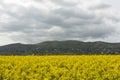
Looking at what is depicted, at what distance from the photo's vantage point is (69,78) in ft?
59.6

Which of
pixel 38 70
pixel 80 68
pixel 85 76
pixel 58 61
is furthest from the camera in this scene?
pixel 58 61

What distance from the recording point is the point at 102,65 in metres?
23.9

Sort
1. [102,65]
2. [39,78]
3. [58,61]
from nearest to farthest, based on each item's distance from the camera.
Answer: [39,78], [102,65], [58,61]

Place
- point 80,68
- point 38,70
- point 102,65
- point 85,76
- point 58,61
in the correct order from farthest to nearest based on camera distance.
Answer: point 58,61 < point 102,65 < point 80,68 < point 38,70 < point 85,76

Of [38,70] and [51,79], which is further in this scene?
[38,70]

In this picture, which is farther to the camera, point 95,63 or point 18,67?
point 95,63

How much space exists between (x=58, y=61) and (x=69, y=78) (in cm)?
780

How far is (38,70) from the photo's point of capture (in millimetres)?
20953

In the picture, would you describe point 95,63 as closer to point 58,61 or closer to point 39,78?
point 58,61

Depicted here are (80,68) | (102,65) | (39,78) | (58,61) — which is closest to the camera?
(39,78)

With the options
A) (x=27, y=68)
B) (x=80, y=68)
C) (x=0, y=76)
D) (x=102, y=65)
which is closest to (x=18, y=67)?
(x=27, y=68)

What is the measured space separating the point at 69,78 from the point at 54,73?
1.63 m

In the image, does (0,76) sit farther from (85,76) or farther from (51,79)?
(85,76)

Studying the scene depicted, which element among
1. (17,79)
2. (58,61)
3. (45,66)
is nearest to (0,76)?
(17,79)
